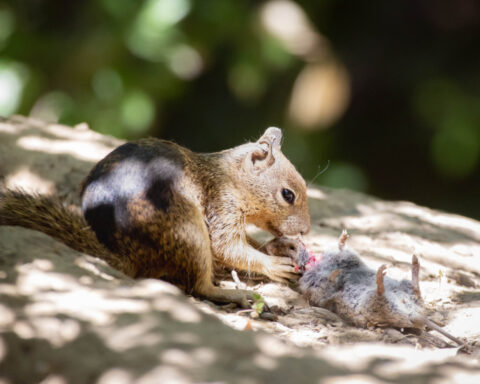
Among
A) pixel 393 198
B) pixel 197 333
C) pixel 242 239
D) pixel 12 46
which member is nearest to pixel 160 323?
pixel 197 333

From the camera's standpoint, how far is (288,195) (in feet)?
13.7

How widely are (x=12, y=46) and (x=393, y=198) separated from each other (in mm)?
5417

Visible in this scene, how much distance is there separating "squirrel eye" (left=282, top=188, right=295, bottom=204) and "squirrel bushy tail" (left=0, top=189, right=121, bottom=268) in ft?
4.28

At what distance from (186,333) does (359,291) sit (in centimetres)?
143

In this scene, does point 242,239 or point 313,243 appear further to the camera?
point 313,243

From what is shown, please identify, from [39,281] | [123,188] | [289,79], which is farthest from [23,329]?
[289,79]

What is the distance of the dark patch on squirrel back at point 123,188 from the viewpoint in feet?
11.1

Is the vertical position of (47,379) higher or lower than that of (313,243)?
lower

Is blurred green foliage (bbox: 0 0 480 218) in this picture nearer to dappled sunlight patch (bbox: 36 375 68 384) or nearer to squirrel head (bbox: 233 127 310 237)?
squirrel head (bbox: 233 127 310 237)

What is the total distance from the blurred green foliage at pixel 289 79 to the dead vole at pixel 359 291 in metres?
3.49

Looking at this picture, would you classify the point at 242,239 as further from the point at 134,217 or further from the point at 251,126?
the point at 251,126

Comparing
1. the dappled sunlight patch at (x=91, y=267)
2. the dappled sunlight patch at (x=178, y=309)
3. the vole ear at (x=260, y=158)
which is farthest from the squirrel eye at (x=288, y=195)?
the dappled sunlight patch at (x=178, y=309)

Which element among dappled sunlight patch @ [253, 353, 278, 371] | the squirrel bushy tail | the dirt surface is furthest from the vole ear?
dappled sunlight patch @ [253, 353, 278, 371]

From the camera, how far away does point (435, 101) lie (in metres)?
7.48
